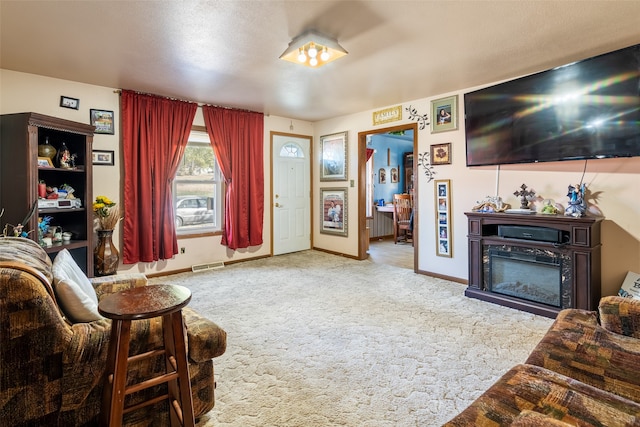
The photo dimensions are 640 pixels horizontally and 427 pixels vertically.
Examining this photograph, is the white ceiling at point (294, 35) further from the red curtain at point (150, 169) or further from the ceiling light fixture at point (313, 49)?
the red curtain at point (150, 169)

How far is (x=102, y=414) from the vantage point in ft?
4.29

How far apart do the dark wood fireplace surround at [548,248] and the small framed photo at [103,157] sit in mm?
4174

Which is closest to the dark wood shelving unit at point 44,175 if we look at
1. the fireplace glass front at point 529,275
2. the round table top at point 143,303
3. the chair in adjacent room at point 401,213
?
the round table top at point 143,303

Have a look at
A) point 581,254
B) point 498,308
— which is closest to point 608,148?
point 581,254

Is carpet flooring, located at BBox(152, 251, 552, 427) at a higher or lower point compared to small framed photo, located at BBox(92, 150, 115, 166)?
lower

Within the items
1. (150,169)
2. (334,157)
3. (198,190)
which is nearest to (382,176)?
(334,157)

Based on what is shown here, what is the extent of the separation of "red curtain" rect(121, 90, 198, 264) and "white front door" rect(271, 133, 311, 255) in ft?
5.40

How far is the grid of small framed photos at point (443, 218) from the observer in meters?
4.17

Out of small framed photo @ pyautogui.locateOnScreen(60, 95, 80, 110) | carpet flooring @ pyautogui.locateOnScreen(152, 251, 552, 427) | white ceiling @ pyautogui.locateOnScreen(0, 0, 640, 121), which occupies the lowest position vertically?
carpet flooring @ pyautogui.locateOnScreen(152, 251, 552, 427)

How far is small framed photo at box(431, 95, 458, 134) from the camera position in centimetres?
404

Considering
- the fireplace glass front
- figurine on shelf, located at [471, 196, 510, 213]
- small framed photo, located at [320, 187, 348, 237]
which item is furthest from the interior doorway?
the fireplace glass front

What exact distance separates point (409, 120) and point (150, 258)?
3860 mm

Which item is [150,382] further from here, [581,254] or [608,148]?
[608,148]

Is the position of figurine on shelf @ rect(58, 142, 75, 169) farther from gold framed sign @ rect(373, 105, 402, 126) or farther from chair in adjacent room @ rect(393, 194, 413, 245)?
chair in adjacent room @ rect(393, 194, 413, 245)
